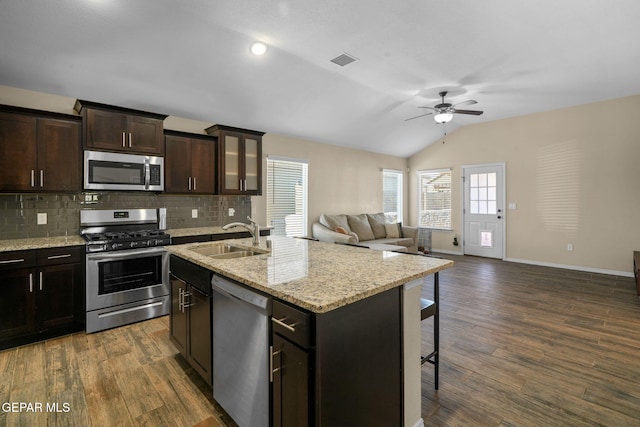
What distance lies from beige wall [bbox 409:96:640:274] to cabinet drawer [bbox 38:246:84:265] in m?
6.99

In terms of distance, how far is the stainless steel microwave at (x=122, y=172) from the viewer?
324 centimetres

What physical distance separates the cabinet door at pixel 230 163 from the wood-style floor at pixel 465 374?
1.85 m

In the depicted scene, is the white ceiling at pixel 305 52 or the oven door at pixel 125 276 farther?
the oven door at pixel 125 276

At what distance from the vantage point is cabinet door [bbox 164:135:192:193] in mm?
3850

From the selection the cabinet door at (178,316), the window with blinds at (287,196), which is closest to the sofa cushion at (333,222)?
the window with blinds at (287,196)

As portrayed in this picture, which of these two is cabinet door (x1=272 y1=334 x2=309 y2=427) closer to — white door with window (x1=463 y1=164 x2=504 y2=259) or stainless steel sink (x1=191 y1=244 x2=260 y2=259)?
stainless steel sink (x1=191 y1=244 x2=260 y2=259)

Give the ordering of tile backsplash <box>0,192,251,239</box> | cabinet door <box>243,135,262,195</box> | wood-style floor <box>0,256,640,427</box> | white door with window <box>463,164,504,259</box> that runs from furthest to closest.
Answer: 1. white door with window <box>463,164,504,259</box>
2. cabinet door <box>243,135,262,195</box>
3. tile backsplash <box>0,192,251,239</box>
4. wood-style floor <box>0,256,640,427</box>

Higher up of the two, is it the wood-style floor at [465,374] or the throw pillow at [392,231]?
the throw pillow at [392,231]

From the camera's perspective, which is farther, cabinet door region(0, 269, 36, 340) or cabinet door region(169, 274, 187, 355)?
cabinet door region(0, 269, 36, 340)

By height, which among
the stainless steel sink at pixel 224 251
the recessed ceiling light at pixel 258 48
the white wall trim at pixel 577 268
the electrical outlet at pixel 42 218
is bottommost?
the white wall trim at pixel 577 268

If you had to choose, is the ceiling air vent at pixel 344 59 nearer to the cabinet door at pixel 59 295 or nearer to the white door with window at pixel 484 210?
the cabinet door at pixel 59 295

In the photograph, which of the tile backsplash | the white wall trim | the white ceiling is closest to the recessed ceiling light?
the white ceiling

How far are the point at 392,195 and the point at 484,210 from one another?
2.09 metres

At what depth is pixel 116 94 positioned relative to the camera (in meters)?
3.51
